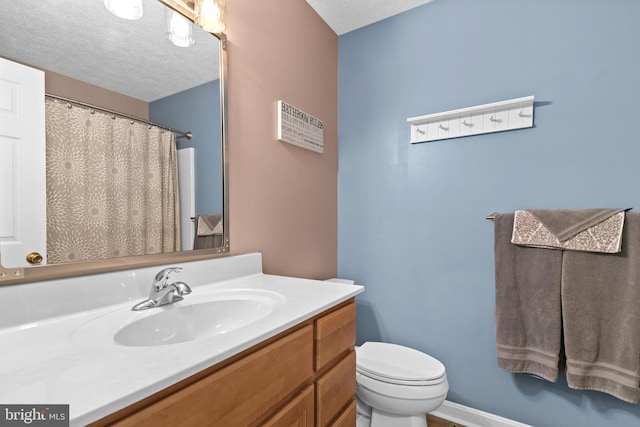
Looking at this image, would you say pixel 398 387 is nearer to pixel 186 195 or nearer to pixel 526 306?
pixel 526 306

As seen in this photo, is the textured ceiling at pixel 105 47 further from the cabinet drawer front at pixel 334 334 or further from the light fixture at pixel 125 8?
the cabinet drawer front at pixel 334 334

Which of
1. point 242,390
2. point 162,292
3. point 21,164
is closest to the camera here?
point 242,390

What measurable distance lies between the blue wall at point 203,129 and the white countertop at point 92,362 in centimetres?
54

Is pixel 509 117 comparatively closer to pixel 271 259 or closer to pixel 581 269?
pixel 581 269

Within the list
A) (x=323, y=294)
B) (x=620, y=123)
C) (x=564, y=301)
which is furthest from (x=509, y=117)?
(x=323, y=294)

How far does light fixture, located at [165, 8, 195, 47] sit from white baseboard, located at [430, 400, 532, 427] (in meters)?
2.20

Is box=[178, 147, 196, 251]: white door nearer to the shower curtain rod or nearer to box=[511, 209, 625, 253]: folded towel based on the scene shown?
the shower curtain rod

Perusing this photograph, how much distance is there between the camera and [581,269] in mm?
1272

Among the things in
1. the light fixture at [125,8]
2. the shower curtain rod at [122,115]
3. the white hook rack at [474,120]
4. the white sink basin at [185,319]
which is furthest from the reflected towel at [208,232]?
the white hook rack at [474,120]

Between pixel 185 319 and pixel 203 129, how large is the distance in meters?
0.72

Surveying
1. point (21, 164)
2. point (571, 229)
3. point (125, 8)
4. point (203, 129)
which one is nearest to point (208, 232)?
point (203, 129)

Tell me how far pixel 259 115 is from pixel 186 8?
1.61 ft

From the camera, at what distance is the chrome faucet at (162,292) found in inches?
34.6

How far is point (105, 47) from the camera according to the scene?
91 centimetres
